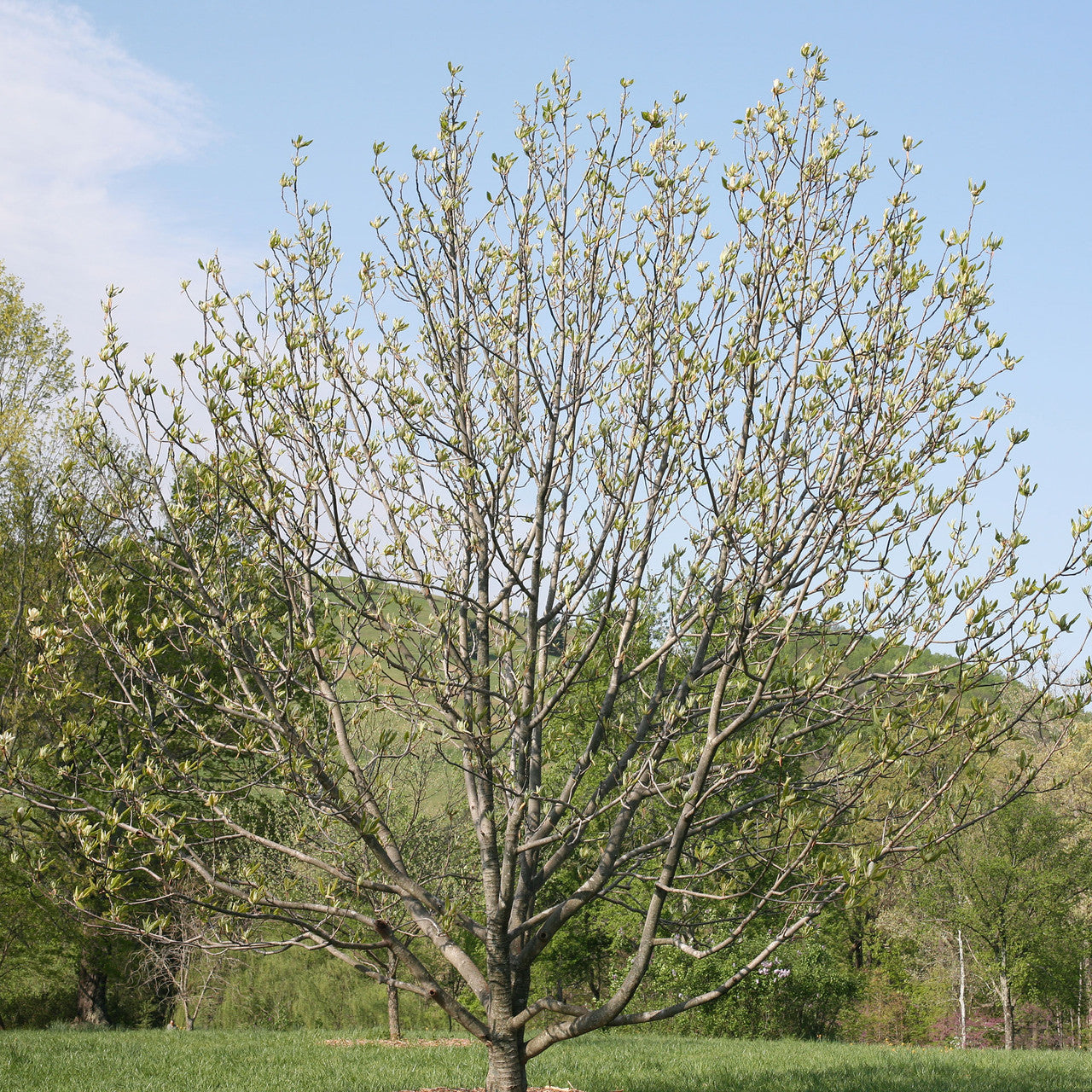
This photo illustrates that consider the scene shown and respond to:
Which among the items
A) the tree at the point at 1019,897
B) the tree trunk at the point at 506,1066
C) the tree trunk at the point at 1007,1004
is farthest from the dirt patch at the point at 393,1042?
the tree trunk at the point at 1007,1004

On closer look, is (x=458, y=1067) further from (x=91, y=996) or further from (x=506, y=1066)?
(x=91, y=996)

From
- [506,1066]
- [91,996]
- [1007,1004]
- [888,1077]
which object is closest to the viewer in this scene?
[506,1066]

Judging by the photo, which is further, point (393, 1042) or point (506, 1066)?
point (393, 1042)

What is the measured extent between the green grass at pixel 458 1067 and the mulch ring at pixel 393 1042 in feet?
0.96

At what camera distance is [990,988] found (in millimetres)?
26922

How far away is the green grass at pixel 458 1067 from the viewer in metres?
8.31

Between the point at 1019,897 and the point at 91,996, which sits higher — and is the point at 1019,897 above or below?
above

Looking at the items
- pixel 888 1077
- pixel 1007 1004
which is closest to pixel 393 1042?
pixel 888 1077

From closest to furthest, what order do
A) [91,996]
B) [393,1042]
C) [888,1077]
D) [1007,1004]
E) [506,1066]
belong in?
[506,1066] → [888,1077] → [393,1042] → [91,996] → [1007,1004]

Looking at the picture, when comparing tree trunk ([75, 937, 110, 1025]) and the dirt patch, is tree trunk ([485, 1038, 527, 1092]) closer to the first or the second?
the dirt patch

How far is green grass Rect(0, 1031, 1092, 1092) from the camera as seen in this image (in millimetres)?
8312

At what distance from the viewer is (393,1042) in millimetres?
12883

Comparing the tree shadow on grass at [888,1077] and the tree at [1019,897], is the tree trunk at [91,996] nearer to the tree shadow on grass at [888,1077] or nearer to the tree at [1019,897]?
the tree shadow on grass at [888,1077]

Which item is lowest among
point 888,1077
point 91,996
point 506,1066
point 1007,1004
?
point 1007,1004
